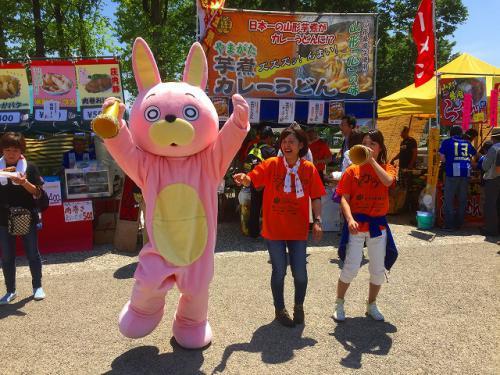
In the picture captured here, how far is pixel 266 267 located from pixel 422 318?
6.89ft

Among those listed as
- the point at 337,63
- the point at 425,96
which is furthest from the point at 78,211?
the point at 425,96

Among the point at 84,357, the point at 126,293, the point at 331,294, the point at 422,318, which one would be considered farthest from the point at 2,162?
the point at 422,318

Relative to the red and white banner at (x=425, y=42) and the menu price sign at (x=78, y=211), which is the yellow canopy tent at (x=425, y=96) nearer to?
the red and white banner at (x=425, y=42)

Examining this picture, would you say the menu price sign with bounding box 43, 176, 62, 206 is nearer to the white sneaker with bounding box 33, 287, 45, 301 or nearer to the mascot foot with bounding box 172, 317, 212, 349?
the white sneaker with bounding box 33, 287, 45, 301

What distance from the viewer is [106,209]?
23.1 feet

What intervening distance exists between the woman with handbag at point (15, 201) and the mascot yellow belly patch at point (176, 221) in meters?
1.87

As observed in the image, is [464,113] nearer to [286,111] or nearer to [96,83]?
[286,111]

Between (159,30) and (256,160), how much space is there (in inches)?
409

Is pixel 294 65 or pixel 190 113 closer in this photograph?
pixel 190 113

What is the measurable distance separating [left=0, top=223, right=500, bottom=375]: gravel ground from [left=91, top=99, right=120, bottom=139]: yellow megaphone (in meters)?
1.67

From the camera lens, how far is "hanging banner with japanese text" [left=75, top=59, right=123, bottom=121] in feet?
21.3

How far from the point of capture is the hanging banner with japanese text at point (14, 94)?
6449 mm

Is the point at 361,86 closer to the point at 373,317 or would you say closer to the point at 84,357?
the point at 373,317

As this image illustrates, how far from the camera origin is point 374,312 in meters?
3.78
